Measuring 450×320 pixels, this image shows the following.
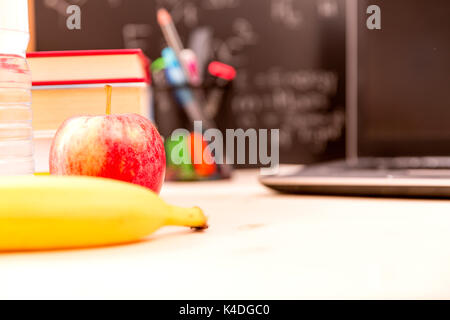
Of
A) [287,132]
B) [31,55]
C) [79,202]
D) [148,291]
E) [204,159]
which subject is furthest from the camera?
[287,132]

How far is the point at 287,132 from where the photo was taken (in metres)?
1.37

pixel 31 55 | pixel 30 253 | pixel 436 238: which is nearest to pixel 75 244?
pixel 30 253

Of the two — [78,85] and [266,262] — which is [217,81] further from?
[266,262]

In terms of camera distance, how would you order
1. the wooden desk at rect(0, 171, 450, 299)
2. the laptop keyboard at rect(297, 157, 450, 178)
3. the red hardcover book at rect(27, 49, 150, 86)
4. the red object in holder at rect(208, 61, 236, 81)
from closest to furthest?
1. the wooden desk at rect(0, 171, 450, 299)
2. the red hardcover book at rect(27, 49, 150, 86)
3. the laptop keyboard at rect(297, 157, 450, 178)
4. the red object in holder at rect(208, 61, 236, 81)

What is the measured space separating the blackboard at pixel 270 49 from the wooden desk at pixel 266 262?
74 centimetres

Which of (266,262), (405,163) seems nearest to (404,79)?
(405,163)

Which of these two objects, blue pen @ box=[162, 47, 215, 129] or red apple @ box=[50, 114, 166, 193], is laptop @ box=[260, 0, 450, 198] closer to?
blue pen @ box=[162, 47, 215, 129]

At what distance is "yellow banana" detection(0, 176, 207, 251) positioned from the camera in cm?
42

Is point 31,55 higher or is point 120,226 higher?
point 31,55

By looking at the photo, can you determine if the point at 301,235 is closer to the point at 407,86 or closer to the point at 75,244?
the point at 75,244

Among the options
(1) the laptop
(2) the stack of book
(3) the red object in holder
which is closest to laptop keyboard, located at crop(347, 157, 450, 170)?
(1) the laptop

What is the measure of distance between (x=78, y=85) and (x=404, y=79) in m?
0.65

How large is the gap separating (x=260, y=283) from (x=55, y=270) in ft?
0.50

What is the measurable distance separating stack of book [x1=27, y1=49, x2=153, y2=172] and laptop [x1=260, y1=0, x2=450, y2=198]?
0.34 m
